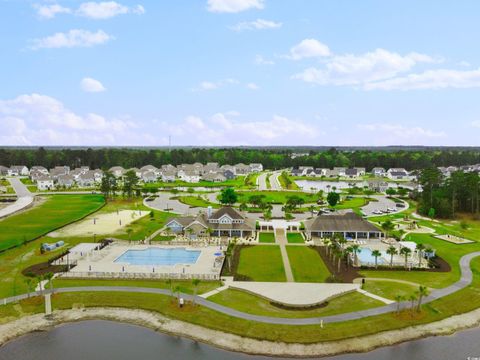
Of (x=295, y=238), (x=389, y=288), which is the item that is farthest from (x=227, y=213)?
(x=389, y=288)

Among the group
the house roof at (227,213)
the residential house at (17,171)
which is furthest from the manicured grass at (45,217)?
the residential house at (17,171)

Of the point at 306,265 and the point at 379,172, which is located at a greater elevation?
the point at 379,172

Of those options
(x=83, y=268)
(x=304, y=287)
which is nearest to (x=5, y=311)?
(x=83, y=268)

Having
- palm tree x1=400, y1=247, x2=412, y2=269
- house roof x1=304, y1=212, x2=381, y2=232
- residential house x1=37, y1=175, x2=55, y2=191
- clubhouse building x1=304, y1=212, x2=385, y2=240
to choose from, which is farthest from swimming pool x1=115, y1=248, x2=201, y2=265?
residential house x1=37, y1=175, x2=55, y2=191

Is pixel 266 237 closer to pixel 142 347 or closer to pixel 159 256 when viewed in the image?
pixel 159 256

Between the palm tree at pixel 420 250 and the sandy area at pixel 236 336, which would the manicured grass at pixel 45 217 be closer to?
the sandy area at pixel 236 336
